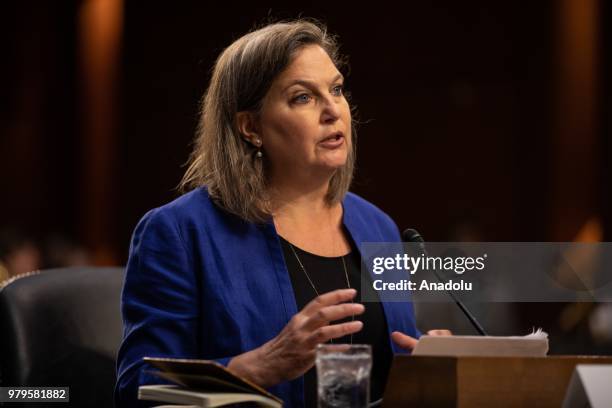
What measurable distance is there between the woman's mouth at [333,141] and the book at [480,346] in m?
0.78

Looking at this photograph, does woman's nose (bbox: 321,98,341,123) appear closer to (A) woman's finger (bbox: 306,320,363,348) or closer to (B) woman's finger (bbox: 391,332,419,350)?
Result: (B) woman's finger (bbox: 391,332,419,350)

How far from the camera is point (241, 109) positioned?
203 centimetres

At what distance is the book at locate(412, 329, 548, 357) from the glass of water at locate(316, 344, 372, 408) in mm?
106

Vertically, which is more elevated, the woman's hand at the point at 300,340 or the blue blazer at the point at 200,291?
the blue blazer at the point at 200,291

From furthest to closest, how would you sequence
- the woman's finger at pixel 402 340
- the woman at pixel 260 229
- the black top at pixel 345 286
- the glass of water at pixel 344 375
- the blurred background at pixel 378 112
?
the blurred background at pixel 378 112 → the black top at pixel 345 286 → the woman at pixel 260 229 → the woman's finger at pixel 402 340 → the glass of water at pixel 344 375

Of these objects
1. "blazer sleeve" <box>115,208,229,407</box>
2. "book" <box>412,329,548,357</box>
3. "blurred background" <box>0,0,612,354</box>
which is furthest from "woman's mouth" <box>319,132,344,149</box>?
"blurred background" <box>0,0,612,354</box>

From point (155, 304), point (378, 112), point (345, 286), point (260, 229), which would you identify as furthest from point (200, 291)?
point (378, 112)

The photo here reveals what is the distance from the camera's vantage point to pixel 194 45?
6.95 meters

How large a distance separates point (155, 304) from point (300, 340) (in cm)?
48

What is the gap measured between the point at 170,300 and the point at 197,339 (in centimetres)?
11

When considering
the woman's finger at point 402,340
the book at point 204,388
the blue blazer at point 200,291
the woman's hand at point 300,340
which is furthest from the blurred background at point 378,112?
the book at point 204,388

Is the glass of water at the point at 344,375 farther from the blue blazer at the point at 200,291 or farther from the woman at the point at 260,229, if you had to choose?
the blue blazer at the point at 200,291

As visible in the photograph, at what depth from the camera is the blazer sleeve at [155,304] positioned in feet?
5.46

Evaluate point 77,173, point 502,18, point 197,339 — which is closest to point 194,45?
point 77,173
